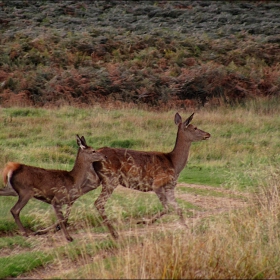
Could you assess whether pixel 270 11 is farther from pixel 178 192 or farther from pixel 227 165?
pixel 178 192

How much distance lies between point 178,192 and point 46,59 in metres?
20.0

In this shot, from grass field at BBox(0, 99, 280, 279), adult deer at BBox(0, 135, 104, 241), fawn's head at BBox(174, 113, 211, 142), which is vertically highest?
fawn's head at BBox(174, 113, 211, 142)

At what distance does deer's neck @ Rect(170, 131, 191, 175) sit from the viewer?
12.5 meters

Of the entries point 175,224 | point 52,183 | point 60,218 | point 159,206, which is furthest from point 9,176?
point 159,206

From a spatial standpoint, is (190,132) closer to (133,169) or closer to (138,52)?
(133,169)

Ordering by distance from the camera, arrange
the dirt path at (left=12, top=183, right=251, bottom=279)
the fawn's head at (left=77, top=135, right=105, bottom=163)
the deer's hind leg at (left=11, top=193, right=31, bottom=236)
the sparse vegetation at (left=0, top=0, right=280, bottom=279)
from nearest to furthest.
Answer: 1. the sparse vegetation at (left=0, top=0, right=280, bottom=279)
2. the dirt path at (left=12, top=183, right=251, bottom=279)
3. the deer's hind leg at (left=11, top=193, right=31, bottom=236)
4. the fawn's head at (left=77, top=135, right=105, bottom=163)

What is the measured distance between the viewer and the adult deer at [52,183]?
35.6ft

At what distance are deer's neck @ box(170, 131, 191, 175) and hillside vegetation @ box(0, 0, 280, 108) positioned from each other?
13635 mm

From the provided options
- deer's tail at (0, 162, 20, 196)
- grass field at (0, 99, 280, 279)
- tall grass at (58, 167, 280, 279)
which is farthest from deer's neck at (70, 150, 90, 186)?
tall grass at (58, 167, 280, 279)

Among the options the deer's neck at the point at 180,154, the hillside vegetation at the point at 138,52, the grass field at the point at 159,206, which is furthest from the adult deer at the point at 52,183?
the hillside vegetation at the point at 138,52

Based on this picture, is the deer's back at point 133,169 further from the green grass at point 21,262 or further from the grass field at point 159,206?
the green grass at point 21,262

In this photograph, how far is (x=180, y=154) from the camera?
41.6 ft

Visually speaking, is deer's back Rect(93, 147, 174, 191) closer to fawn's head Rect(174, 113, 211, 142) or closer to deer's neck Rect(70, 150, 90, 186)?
deer's neck Rect(70, 150, 90, 186)

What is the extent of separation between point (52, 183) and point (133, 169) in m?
1.27
